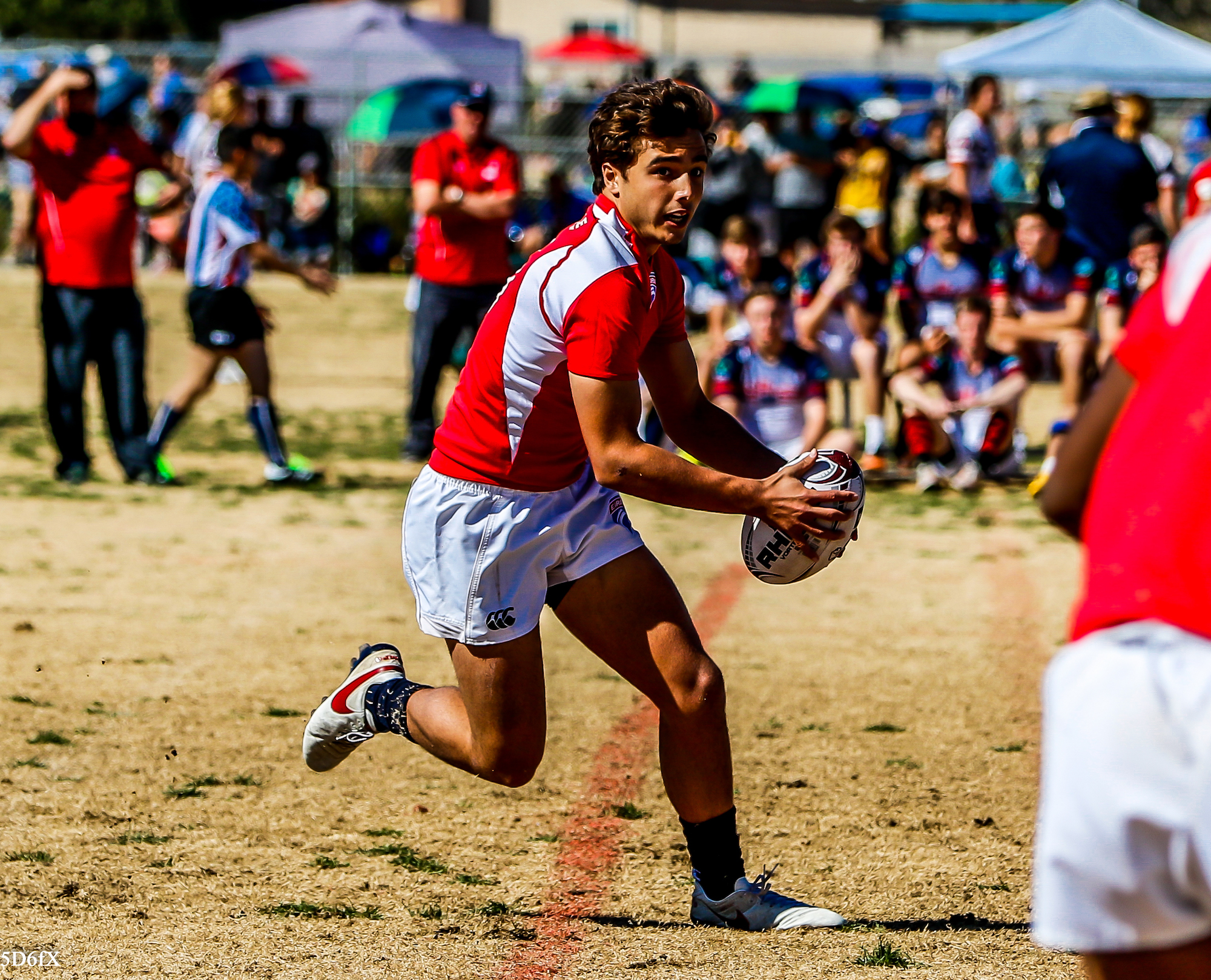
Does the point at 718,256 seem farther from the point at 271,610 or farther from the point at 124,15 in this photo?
the point at 124,15

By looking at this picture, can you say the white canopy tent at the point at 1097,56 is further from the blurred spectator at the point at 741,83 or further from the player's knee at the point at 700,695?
the player's knee at the point at 700,695

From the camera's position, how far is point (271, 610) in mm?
6949

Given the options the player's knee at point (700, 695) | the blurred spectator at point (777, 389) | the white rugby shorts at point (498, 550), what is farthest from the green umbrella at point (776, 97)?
the player's knee at point (700, 695)

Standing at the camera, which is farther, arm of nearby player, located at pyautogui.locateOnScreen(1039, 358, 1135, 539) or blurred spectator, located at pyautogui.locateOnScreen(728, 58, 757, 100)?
blurred spectator, located at pyautogui.locateOnScreen(728, 58, 757, 100)

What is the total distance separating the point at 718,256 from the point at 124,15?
93.0 feet

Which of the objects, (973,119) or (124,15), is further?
(124,15)

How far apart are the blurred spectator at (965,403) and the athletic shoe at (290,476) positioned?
374 centimetres

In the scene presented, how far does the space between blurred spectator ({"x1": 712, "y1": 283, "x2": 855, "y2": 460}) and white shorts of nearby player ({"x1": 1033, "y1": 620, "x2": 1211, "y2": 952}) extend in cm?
746

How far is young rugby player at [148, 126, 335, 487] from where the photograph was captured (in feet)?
29.9

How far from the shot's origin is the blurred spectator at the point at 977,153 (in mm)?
12133

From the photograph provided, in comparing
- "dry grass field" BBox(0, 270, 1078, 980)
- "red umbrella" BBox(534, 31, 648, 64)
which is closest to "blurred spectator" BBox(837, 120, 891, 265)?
"dry grass field" BBox(0, 270, 1078, 980)

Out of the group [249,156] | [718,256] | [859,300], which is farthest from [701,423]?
[718,256]

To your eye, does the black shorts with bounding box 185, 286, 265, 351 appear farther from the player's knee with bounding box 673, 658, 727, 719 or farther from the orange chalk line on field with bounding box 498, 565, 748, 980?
the player's knee with bounding box 673, 658, 727, 719

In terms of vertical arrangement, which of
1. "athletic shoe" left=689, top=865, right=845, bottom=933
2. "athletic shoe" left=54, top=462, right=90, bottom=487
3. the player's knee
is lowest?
"athletic shoe" left=54, top=462, right=90, bottom=487
